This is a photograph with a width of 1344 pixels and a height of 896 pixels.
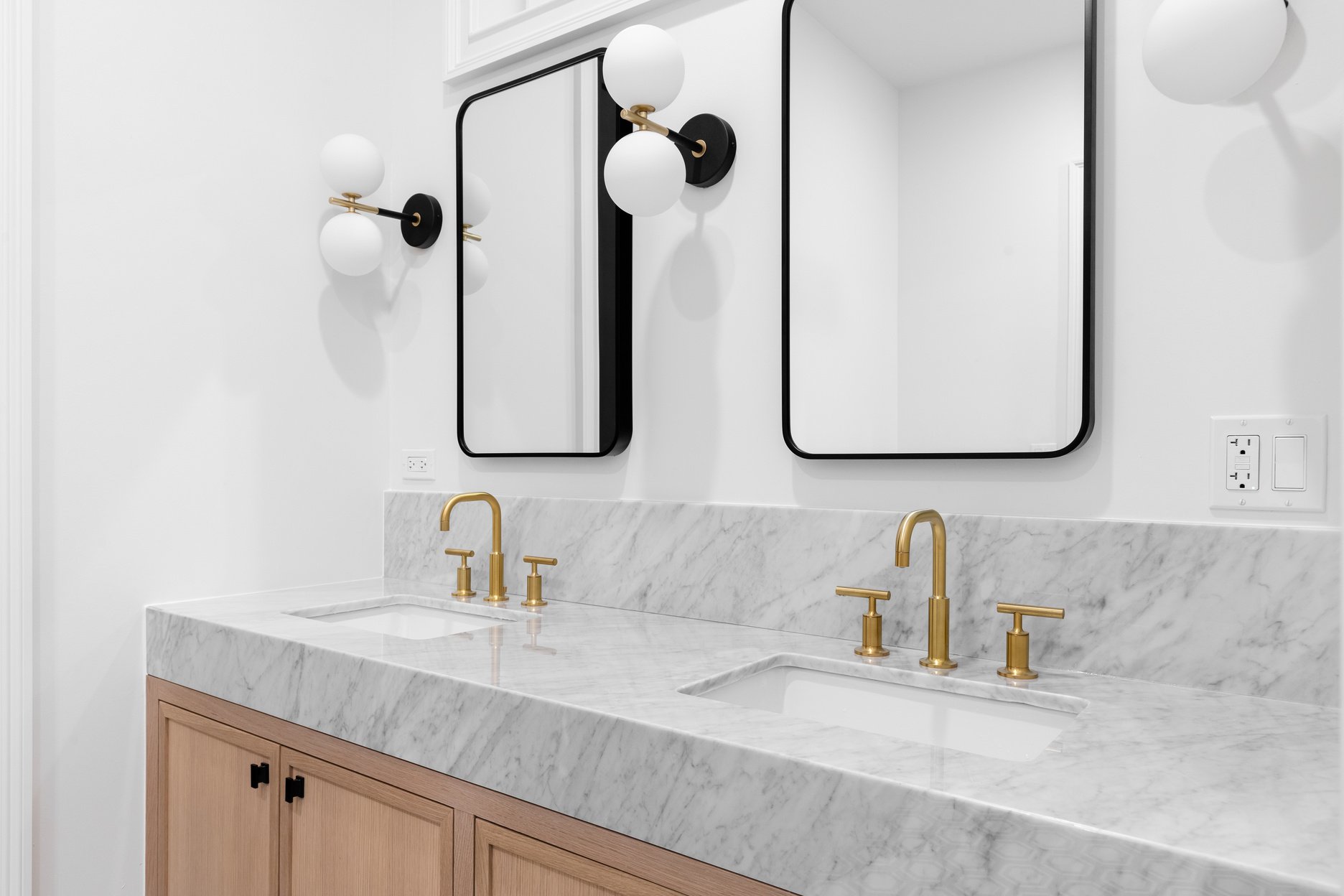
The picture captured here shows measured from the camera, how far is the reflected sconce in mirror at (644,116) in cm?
138

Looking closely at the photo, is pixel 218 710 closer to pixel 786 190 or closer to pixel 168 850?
pixel 168 850

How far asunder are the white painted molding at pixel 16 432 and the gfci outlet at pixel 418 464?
0.73 m

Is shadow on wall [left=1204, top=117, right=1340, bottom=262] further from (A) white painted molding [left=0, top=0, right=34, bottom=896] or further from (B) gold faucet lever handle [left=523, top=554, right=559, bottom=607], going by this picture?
(A) white painted molding [left=0, top=0, right=34, bottom=896]

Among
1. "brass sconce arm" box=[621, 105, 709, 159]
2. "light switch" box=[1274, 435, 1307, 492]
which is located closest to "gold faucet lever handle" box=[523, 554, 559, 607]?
"brass sconce arm" box=[621, 105, 709, 159]

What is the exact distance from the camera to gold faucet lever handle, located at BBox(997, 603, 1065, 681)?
1.13 m

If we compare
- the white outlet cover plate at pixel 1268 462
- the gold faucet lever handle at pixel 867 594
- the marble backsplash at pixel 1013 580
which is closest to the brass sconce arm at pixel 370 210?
the marble backsplash at pixel 1013 580

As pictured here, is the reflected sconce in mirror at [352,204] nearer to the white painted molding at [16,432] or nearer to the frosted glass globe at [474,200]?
the frosted glass globe at [474,200]

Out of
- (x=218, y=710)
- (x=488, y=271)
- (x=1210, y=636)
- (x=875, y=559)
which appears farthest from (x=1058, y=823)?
(x=488, y=271)

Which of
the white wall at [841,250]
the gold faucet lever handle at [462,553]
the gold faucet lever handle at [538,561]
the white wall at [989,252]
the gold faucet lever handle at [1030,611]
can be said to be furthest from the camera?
the gold faucet lever handle at [462,553]

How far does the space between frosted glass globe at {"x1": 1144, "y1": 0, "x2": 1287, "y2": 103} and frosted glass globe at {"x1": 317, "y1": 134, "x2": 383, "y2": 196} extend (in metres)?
1.47

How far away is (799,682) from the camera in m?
1.26

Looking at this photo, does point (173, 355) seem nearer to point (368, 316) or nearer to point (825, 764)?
point (368, 316)

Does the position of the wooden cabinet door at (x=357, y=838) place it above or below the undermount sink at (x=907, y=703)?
below

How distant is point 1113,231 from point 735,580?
0.77 meters
